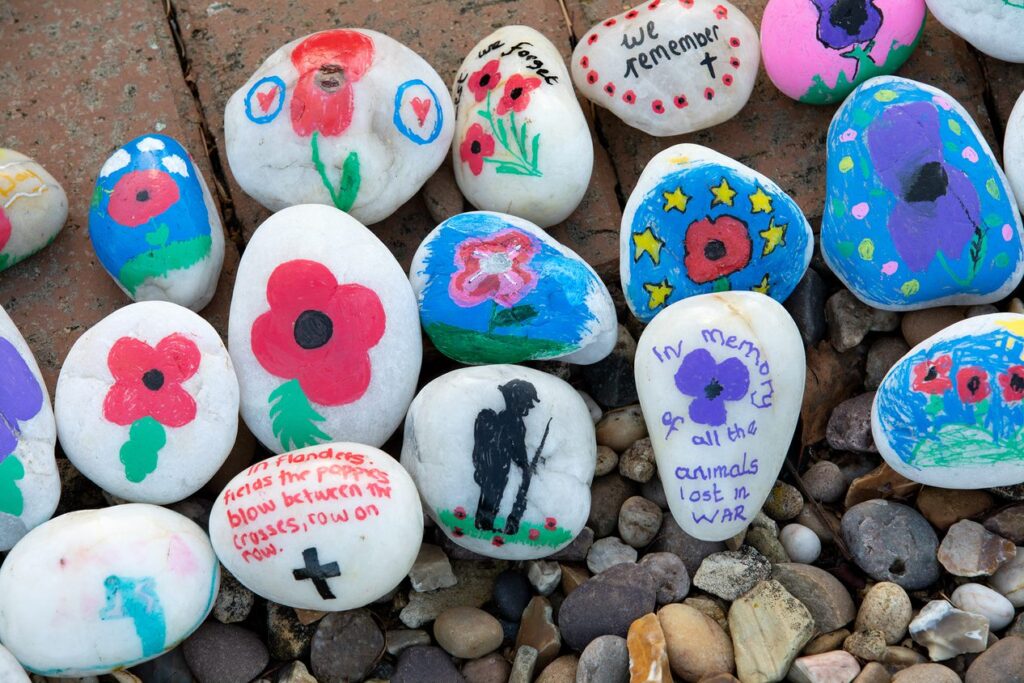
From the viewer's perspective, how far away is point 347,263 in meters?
1.51

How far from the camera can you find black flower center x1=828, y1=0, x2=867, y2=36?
165 centimetres

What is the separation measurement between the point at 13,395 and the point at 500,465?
595 millimetres

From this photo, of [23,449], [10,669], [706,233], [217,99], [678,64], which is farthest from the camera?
[217,99]

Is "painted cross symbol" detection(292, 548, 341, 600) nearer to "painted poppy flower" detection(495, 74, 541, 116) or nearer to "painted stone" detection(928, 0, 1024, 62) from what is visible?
"painted poppy flower" detection(495, 74, 541, 116)

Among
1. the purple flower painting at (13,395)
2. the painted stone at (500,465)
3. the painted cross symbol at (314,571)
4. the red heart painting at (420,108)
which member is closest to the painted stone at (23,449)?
the purple flower painting at (13,395)

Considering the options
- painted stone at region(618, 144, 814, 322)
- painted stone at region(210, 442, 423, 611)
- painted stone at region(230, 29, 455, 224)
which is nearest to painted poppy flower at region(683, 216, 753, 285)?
painted stone at region(618, 144, 814, 322)

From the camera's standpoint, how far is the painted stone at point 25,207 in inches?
62.7

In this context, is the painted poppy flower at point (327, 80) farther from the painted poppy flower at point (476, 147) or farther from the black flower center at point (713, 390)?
the black flower center at point (713, 390)

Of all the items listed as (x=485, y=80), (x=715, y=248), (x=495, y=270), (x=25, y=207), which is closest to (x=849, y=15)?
(x=715, y=248)

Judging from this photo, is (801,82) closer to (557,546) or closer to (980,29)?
(980,29)

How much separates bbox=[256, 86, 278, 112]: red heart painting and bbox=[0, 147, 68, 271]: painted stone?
1.05ft

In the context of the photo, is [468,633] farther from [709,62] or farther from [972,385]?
[709,62]

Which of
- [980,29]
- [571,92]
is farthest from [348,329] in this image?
[980,29]

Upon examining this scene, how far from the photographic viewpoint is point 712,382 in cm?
144
